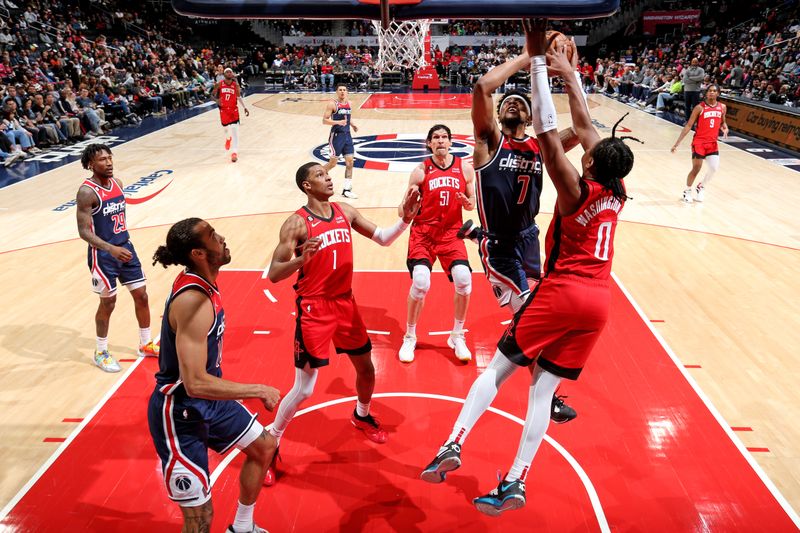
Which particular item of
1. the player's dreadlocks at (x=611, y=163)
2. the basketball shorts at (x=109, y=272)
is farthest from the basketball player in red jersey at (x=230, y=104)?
the player's dreadlocks at (x=611, y=163)

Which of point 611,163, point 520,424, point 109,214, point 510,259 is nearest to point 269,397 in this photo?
point 611,163

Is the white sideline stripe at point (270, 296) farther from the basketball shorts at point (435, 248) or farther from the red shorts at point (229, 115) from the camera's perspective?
the red shorts at point (229, 115)

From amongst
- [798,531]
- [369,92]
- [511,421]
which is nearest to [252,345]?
[511,421]

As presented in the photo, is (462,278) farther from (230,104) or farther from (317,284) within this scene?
(230,104)

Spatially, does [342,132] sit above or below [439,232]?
below

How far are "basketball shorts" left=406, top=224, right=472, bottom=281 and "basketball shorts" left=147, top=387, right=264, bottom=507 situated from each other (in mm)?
2581

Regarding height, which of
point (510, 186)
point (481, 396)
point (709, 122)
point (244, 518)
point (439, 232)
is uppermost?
point (510, 186)

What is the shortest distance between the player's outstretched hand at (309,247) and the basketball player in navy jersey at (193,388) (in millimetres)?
593

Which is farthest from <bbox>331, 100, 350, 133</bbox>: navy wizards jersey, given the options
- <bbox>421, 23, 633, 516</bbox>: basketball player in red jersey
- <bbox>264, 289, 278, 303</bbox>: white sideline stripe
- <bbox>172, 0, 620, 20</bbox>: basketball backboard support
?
<bbox>421, 23, 633, 516</bbox>: basketball player in red jersey

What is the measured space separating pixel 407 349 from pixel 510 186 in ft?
5.91

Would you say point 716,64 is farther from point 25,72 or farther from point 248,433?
point 248,433

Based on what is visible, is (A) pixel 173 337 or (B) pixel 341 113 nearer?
(A) pixel 173 337

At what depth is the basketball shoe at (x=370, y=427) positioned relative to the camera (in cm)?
441

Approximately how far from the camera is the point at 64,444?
4.35m
